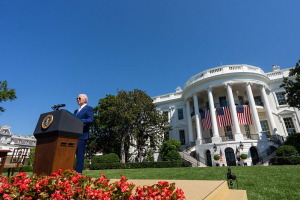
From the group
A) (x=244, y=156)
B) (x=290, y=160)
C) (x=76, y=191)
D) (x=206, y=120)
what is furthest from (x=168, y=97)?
(x=76, y=191)

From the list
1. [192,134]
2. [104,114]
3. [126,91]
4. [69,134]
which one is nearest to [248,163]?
[192,134]

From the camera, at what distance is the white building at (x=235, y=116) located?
63.8ft

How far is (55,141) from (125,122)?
18986mm

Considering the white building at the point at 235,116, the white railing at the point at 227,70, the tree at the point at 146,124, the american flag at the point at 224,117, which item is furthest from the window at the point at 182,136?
the white railing at the point at 227,70

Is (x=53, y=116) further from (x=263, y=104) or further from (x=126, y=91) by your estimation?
(x=263, y=104)

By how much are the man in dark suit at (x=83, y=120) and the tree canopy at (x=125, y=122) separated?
16462 millimetres

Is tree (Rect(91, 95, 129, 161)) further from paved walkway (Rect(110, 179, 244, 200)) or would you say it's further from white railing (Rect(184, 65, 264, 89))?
paved walkway (Rect(110, 179, 244, 200))

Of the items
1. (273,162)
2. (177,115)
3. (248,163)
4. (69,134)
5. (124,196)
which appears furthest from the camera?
(177,115)

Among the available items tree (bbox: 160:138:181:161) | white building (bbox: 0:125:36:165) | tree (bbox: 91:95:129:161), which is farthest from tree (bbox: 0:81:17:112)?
white building (bbox: 0:125:36:165)

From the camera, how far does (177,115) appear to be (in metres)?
29.4

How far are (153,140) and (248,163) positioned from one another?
12200mm

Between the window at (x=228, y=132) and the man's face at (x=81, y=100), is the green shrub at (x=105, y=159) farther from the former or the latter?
the man's face at (x=81, y=100)

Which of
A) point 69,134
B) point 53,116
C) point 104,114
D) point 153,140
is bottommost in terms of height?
point 69,134

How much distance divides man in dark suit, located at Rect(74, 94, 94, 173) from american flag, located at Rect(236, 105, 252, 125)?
21053mm
